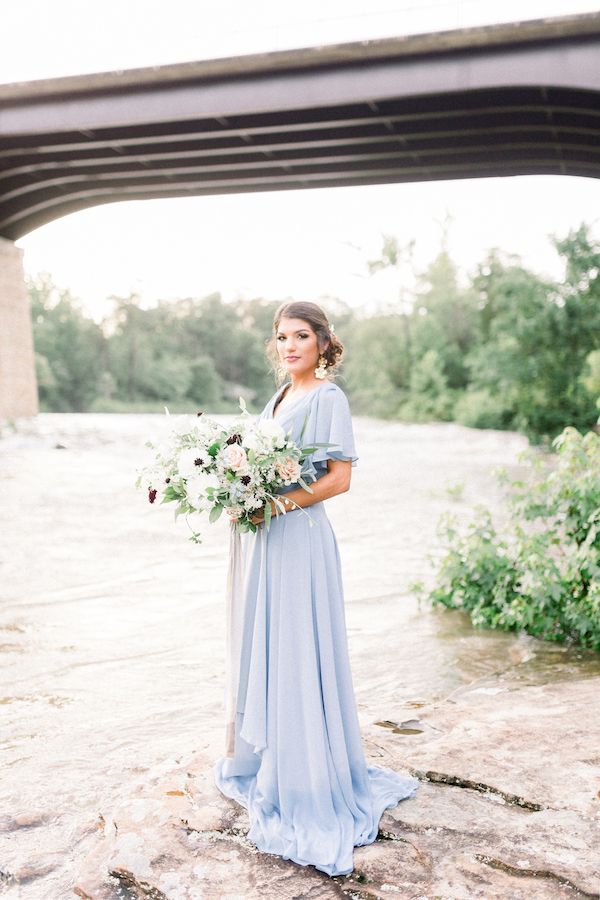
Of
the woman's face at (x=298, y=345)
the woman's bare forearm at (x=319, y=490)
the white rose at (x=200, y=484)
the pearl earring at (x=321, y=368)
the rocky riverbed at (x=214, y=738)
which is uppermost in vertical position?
the woman's face at (x=298, y=345)

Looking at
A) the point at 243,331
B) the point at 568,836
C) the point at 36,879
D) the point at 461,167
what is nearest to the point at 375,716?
the point at 568,836

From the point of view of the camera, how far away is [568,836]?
10.3 feet

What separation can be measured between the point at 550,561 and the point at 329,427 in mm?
3853

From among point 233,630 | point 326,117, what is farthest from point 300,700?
point 326,117

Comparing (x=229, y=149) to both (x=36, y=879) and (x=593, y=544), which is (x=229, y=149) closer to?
(x=593, y=544)

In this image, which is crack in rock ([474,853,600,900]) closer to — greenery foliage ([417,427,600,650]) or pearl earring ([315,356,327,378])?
pearl earring ([315,356,327,378])

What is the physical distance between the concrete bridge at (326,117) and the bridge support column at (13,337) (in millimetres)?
2770

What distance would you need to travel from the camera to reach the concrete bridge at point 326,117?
15844mm

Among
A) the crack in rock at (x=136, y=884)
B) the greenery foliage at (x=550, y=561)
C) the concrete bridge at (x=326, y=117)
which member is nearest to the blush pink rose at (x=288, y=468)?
the crack in rock at (x=136, y=884)

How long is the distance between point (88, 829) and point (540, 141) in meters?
21.8

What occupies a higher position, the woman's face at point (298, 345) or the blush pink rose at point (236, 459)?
the woman's face at point (298, 345)

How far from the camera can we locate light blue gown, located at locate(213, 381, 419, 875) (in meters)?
3.32

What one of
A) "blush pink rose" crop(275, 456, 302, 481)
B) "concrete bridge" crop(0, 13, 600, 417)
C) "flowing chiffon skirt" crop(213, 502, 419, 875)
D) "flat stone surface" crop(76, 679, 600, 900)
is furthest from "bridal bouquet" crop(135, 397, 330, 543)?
"concrete bridge" crop(0, 13, 600, 417)

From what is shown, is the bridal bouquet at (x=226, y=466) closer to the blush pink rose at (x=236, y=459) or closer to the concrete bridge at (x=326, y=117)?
the blush pink rose at (x=236, y=459)
